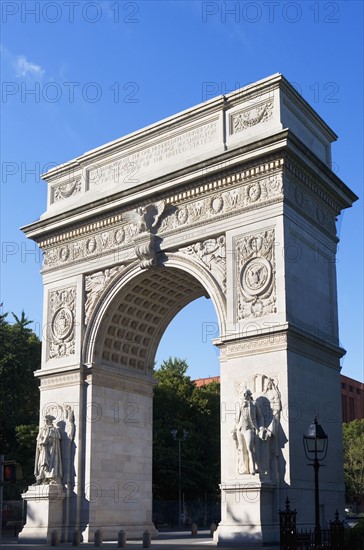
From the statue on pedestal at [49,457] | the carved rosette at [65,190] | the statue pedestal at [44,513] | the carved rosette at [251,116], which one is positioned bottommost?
the statue pedestal at [44,513]

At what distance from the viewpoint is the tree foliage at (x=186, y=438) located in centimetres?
5681

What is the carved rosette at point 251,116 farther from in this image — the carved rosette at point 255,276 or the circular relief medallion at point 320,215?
the carved rosette at point 255,276

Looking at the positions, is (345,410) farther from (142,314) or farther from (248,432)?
(248,432)

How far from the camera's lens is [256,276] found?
89.3 ft

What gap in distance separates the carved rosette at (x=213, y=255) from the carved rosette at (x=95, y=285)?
13.0ft

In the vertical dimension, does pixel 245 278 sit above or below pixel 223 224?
below

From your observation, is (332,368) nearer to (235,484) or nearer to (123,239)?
(235,484)

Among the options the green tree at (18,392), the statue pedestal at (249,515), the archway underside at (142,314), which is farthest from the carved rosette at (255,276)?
the green tree at (18,392)

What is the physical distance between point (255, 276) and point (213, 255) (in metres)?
2.37

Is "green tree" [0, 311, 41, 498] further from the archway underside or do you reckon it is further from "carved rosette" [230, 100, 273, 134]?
"carved rosette" [230, 100, 273, 134]

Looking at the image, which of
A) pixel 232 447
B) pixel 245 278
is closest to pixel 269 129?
pixel 245 278

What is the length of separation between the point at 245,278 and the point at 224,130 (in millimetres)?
6203

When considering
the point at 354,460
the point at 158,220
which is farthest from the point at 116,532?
the point at 354,460

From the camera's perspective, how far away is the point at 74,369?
104ft
